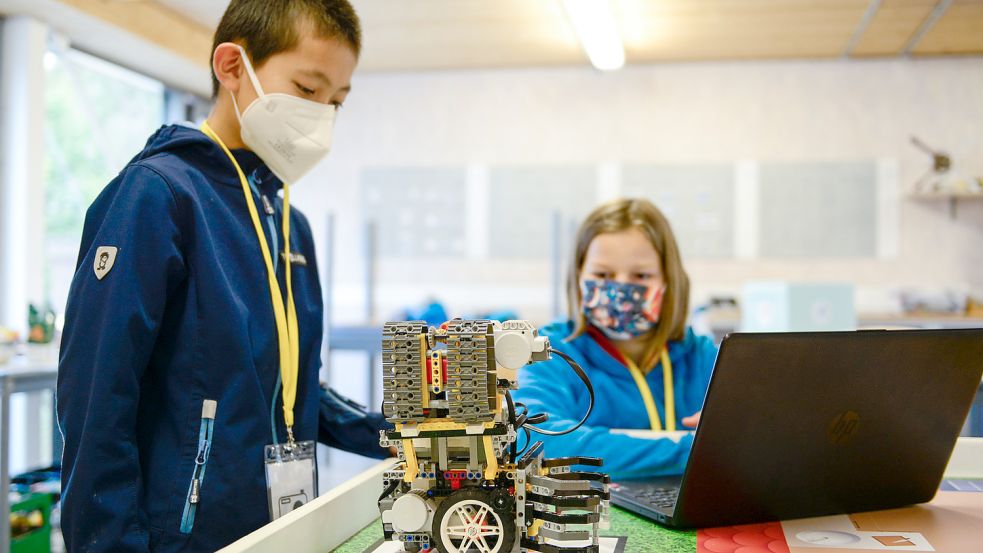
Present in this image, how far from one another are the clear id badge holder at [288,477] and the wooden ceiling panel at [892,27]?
13.2ft

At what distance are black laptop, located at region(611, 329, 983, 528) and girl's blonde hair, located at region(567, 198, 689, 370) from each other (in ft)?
2.27

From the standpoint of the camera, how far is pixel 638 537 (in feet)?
2.93

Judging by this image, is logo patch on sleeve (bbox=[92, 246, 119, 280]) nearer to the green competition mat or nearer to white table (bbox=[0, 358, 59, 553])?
the green competition mat

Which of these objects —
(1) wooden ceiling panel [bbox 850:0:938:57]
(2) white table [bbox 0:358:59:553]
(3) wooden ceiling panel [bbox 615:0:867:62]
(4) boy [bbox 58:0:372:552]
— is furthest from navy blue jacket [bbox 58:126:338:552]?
(1) wooden ceiling panel [bbox 850:0:938:57]

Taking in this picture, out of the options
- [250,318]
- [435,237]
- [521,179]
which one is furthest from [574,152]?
[250,318]

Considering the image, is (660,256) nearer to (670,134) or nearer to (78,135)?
(670,134)

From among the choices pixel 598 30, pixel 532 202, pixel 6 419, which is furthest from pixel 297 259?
pixel 532 202

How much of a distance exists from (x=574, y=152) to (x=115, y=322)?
15.0 ft

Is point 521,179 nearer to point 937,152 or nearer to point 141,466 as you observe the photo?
point 937,152

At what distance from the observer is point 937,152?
495 centimetres

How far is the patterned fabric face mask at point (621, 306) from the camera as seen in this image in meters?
1.61

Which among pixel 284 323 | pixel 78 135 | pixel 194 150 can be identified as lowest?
pixel 284 323

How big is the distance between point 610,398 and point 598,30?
2.92 metres

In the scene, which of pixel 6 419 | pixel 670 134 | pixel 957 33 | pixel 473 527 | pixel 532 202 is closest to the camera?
pixel 473 527
